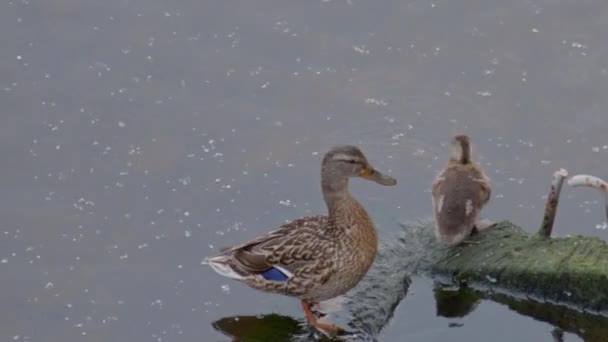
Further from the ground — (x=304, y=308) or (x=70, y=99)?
(x=70, y=99)

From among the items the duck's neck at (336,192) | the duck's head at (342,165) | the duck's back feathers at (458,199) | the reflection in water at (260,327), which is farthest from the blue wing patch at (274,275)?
the duck's back feathers at (458,199)

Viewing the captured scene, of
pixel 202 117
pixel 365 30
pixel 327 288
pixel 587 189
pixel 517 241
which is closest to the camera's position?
pixel 327 288

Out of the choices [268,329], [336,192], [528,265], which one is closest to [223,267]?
[268,329]

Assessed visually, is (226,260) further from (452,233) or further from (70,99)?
(70,99)

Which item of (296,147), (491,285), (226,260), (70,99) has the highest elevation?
(70,99)

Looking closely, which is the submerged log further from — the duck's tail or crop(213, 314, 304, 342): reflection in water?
the duck's tail

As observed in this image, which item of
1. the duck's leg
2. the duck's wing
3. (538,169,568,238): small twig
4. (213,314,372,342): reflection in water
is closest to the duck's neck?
the duck's wing

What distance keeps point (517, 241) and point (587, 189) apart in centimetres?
153

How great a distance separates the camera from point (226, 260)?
270 inches

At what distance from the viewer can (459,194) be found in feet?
24.8

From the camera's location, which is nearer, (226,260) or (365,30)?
(226,260)

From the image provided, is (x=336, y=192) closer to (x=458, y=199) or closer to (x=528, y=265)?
(x=458, y=199)

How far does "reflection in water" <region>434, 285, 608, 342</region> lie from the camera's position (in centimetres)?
642

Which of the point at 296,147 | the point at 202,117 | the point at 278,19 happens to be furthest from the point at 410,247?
the point at 278,19
